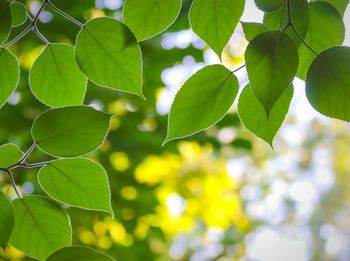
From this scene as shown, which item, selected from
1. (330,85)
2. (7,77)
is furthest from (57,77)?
(330,85)

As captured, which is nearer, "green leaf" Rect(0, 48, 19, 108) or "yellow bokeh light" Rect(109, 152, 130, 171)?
"green leaf" Rect(0, 48, 19, 108)

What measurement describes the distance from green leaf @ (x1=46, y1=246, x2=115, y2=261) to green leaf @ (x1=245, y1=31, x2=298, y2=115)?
11 cm

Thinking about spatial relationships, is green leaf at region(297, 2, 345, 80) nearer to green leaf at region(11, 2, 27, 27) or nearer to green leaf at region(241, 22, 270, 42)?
green leaf at region(241, 22, 270, 42)

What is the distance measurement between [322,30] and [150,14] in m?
0.10

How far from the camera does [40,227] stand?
26cm

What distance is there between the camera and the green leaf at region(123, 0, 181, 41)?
0.26 m

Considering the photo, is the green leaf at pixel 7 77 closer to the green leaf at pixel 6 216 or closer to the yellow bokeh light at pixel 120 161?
the green leaf at pixel 6 216

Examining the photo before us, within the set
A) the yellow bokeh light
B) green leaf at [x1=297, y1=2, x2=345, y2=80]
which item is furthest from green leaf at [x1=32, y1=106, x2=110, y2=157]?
the yellow bokeh light

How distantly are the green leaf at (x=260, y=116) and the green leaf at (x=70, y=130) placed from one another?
3.0 inches

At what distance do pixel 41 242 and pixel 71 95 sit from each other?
85 millimetres

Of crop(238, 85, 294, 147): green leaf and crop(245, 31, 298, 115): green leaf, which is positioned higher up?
crop(245, 31, 298, 115): green leaf

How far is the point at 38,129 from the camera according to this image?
26cm

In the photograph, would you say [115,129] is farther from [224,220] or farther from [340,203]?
[340,203]

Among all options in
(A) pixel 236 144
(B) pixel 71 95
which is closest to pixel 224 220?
(A) pixel 236 144
